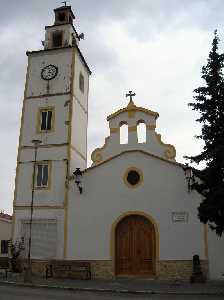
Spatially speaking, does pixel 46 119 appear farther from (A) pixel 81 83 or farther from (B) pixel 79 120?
(A) pixel 81 83

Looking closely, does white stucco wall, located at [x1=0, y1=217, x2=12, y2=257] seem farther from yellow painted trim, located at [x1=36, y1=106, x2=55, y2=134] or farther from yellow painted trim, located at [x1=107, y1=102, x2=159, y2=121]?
yellow painted trim, located at [x1=107, y1=102, x2=159, y2=121]

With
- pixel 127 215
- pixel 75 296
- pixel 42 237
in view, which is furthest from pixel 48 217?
pixel 75 296

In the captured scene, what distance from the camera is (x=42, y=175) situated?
24.0 meters

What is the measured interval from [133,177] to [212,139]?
272 inches

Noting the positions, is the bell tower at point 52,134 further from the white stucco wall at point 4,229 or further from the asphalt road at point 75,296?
the white stucco wall at point 4,229

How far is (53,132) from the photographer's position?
24828 mm

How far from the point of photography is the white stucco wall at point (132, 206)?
20.6 m

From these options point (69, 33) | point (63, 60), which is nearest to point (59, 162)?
point (63, 60)

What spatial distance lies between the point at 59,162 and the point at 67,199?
92.0 inches

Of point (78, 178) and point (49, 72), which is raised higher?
point (49, 72)

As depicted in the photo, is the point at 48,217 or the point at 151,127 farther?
the point at 151,127

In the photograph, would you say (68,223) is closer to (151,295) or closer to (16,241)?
(16,241)

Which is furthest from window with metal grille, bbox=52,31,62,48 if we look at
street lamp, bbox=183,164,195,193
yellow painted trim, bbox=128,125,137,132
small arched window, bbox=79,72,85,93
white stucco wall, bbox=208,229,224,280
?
white stucco wall, bbox=208,229,224,280

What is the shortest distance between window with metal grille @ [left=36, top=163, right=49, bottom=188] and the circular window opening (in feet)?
15.9
